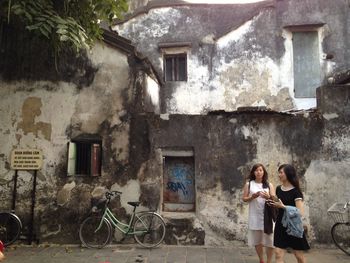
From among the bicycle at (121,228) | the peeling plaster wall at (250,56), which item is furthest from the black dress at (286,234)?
the peeling plaster wall at (250,56)

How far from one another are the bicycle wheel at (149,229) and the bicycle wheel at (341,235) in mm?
3472

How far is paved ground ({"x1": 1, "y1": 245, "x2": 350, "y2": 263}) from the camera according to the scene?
6535 mm

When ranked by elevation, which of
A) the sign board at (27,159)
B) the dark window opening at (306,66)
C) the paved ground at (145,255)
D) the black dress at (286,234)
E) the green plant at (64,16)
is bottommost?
the paved ground at (145,255)

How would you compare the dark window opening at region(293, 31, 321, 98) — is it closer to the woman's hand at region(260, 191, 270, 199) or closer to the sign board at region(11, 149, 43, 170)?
the woman's hand at region(260, 191, 270, 199)

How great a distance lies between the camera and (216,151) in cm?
774

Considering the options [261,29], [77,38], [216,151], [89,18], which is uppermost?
[261,29]

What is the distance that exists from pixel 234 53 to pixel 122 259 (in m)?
9.50

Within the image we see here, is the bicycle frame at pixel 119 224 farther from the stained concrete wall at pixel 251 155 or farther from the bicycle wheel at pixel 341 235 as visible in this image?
the bicycle wheel at pixel 341 235

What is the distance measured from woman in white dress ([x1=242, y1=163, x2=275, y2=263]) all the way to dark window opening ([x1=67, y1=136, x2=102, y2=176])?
353 centimetres

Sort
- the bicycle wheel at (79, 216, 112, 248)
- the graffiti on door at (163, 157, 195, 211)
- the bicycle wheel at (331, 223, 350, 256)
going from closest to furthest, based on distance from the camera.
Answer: the bicycle wheel at (331, 223, 350, 256)
the bicycle wheel at (79, 216, 112, 248)
the graffiti on door at (163, 157, 195, 211)

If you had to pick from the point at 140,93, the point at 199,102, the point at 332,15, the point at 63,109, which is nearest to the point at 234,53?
the point at 199,102

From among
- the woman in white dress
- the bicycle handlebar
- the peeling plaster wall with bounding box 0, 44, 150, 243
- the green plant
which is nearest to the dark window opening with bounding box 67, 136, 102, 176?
the peeling plaster wall with bounding box 0, 44, 150, 243

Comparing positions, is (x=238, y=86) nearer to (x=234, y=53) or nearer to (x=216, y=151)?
(x=234, y=53)

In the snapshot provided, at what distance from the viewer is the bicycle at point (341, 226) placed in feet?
23.1
